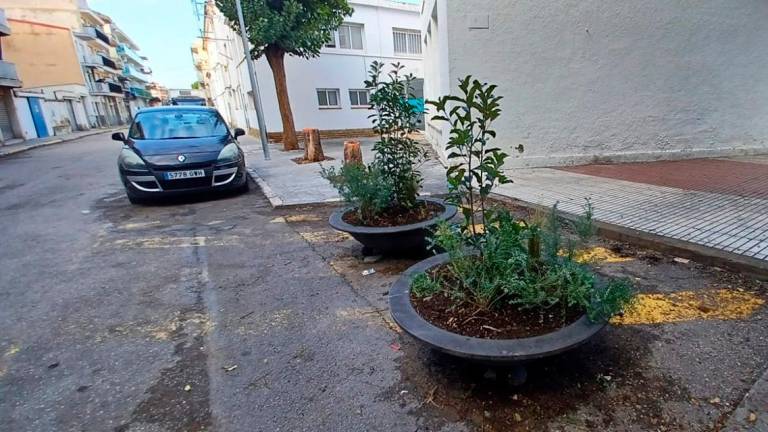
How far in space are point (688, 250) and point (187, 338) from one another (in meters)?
4.24

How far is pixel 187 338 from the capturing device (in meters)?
2.80

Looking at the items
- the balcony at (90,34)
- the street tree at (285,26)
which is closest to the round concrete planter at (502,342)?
the street tree at (285,26)

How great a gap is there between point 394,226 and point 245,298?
1.46 metres

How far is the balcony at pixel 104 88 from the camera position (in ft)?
140

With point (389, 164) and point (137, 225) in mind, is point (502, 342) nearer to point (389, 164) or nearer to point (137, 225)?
point (389, 164)

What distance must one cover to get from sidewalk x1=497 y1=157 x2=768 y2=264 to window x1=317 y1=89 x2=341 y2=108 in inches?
525

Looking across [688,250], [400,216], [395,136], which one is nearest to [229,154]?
[395,136]

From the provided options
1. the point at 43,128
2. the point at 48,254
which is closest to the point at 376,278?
the point at 48,254

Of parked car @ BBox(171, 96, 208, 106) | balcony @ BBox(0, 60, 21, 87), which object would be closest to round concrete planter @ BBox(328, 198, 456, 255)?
parked car @ BBox(171, 96, 208, 106)

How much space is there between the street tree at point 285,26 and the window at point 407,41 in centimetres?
703

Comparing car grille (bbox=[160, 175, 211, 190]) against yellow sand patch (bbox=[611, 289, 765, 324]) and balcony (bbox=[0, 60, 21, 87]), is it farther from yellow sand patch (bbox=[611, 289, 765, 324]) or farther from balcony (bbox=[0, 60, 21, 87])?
balcony (bbox=[0, 60, 21, 87])

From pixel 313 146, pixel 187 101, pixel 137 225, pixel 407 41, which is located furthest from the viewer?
pixel 187 101

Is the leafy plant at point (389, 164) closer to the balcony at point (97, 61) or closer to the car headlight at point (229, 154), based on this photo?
the car headlight at point (229, 154)

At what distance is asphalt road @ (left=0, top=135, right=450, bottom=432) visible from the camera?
6.83ft
